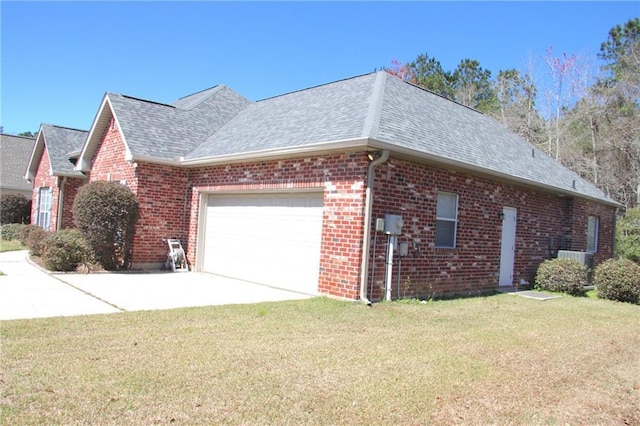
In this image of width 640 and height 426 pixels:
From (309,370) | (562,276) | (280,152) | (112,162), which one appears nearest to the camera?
(309,370)

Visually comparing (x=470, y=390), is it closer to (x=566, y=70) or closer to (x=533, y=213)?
(x=533, y=213)

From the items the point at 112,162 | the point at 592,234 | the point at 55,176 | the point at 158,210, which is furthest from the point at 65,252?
the point at 592,234

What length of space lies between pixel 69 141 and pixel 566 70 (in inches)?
1131

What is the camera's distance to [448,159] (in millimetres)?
10297

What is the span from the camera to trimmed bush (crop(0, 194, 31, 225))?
2492 cm

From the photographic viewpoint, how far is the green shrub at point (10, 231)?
74.1ft

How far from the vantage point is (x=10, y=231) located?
2298 centimetres

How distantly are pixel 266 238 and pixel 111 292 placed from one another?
12.3 ft

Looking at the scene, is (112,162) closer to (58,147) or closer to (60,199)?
(60,199)

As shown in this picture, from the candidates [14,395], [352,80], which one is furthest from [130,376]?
[352,80]

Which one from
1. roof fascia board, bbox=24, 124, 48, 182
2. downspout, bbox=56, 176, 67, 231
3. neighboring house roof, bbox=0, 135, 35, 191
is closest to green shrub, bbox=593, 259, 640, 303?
downspout, bbox=56, 176, 67, 231

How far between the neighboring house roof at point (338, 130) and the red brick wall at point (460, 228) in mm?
474

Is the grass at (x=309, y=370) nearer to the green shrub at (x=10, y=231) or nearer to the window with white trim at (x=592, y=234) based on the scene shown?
the window with white trim at (x=592, y=234)

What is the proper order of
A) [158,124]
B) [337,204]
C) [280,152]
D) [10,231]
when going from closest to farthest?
1. [337,204]
2. [280,152]
3. [158,124]
4. [10,231]
